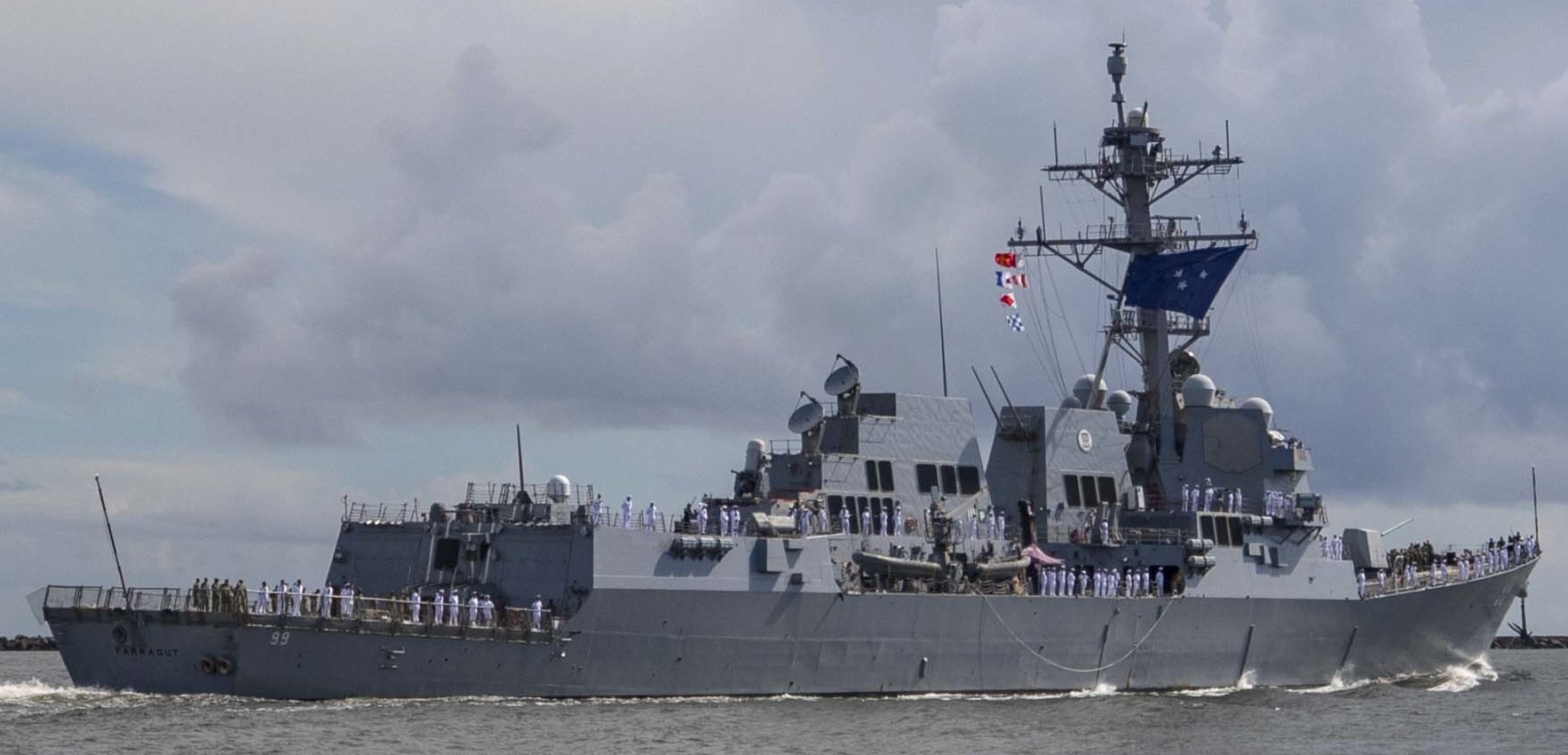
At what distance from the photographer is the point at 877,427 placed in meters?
40.6

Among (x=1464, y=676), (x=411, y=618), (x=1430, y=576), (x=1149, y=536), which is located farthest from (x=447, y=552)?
(x=1464, y=676)

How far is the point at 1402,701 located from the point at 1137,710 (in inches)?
299

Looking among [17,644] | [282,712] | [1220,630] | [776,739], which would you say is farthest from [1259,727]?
[17,644]

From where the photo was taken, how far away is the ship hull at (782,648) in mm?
33531

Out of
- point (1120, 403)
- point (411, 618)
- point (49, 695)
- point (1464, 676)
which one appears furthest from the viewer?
point (1464, 676)

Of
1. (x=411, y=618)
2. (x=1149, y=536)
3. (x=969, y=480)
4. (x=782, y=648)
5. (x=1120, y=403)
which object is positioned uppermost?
(x=1120, y=403)

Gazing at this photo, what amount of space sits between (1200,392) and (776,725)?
17.3 metres

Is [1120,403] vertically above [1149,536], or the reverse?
[1120,403]

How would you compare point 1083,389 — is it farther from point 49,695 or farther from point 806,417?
point 49,695

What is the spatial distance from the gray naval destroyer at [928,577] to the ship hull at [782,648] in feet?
0.17

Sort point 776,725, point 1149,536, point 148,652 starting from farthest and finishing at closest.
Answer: point 1149,536 → point 148,652 → point 776,725

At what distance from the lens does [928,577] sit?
3928 cm

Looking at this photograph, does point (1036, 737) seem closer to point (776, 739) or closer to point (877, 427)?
point (776, 739)

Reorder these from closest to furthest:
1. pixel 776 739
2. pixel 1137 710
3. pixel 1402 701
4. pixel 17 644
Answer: pixel 776 739
pixel 1137 710
pixel 1402 701
pixel 17 644
